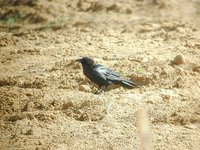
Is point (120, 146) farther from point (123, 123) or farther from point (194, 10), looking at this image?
point (194, 10)

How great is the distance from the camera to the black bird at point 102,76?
7.26 meters

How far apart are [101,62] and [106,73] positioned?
1.04 m

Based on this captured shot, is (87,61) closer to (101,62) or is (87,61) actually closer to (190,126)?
(101,62)

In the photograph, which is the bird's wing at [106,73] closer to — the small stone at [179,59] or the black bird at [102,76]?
the black bird at [102,76]

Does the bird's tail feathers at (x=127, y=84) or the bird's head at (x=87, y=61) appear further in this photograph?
the bird's head at (x=87, y=61)

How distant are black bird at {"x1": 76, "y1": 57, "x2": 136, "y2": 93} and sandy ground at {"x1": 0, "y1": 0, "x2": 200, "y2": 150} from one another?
17cm

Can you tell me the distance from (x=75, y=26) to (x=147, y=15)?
1.88 metres

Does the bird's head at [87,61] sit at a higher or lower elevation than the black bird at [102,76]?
higher

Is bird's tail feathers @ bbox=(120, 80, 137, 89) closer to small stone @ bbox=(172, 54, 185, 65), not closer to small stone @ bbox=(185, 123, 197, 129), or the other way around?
small stone @ bbox=(172, 54, 185, 65)

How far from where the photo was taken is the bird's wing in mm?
7312

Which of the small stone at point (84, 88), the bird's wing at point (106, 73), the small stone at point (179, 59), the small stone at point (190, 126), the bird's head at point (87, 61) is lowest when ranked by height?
the small stone at point (84, 88)

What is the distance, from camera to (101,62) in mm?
8406

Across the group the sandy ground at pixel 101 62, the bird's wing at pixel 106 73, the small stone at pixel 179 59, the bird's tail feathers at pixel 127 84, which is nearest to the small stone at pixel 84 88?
the sandy ground at pixel 101 62

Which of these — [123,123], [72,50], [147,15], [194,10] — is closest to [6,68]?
[72,50]
